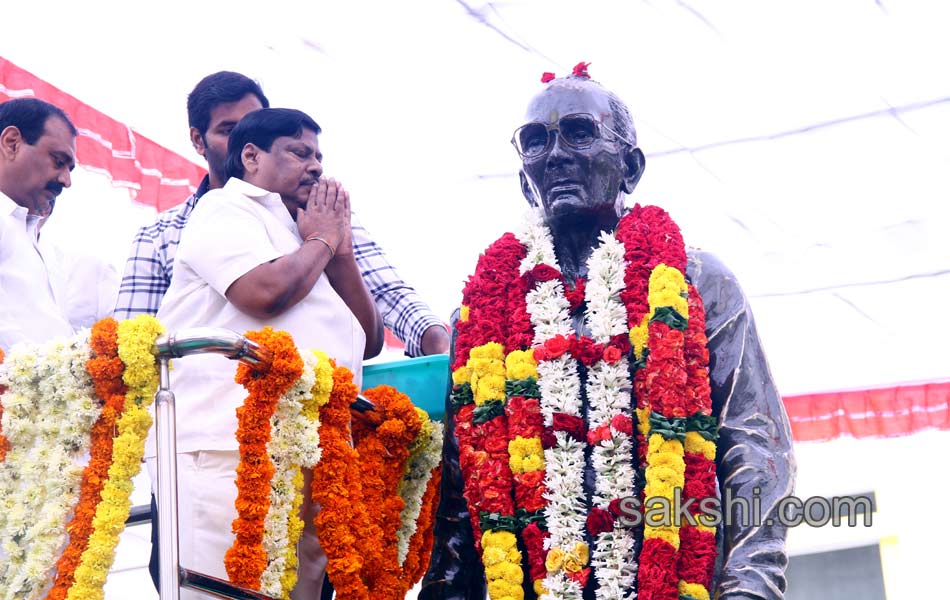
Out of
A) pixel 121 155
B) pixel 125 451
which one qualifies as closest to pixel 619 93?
pixel 121 155

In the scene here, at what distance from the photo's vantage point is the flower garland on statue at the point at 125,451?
111 inches

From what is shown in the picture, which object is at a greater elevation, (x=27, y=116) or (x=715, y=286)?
(x=27, y=116)

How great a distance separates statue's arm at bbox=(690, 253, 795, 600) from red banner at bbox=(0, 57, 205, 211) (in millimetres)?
3677

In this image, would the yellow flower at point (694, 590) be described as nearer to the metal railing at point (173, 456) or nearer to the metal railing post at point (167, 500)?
the metal railing at point (173, 456)

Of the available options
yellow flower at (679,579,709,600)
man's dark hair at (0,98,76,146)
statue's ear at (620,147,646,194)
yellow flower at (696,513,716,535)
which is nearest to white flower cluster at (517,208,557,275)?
statue's ear at (620,147,646,194)

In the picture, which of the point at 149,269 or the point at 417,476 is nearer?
the point at 417,476

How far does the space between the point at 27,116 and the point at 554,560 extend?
238 cm

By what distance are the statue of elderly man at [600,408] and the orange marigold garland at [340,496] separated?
330 millimetres

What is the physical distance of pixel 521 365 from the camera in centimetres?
336

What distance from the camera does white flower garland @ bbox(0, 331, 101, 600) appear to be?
2865mm

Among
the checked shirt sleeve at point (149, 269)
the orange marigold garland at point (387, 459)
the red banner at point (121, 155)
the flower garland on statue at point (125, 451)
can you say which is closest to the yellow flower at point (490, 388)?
the orange marigold garland at point (387, 459)

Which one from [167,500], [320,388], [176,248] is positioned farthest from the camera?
[176,248]

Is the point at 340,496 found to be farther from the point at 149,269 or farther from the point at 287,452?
the point at 149,269

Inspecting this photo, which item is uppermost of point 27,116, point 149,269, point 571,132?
point 27,116
